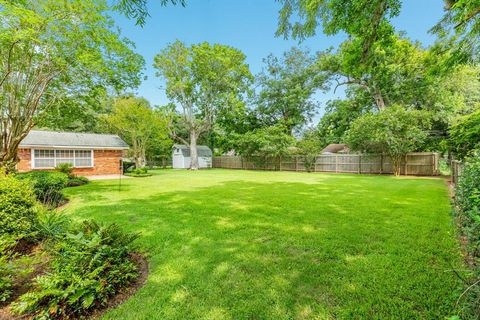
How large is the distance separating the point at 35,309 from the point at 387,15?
634 cm

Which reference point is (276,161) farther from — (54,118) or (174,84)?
(54,118)

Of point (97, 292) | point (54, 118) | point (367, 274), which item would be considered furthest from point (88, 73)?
point (367, 274)

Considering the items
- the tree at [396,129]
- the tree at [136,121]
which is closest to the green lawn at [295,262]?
the tree at [396,129]

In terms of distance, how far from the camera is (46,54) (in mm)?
6961

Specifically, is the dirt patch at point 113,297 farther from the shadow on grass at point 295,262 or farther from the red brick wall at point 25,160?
the red brick wall at point 25,160

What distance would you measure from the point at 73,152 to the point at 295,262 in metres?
17.5

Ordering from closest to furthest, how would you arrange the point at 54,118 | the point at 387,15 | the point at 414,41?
the point at 387,15, the point at 54,118, the point at 414,41

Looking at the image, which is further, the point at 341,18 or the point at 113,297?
the point at 341,18

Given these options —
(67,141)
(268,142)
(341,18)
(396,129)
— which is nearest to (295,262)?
(341,18)

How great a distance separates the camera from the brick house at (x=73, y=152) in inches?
553

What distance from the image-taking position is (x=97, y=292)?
2.28 metres

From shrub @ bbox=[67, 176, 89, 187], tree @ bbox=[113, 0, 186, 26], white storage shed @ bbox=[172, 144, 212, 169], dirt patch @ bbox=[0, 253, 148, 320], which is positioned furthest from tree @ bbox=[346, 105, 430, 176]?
white storage shed @ bbox=[172, 144, 212, 169]

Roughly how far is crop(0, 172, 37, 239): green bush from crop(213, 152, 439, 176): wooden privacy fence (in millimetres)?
17527

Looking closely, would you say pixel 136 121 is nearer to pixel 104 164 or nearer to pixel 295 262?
pixel 104 164
